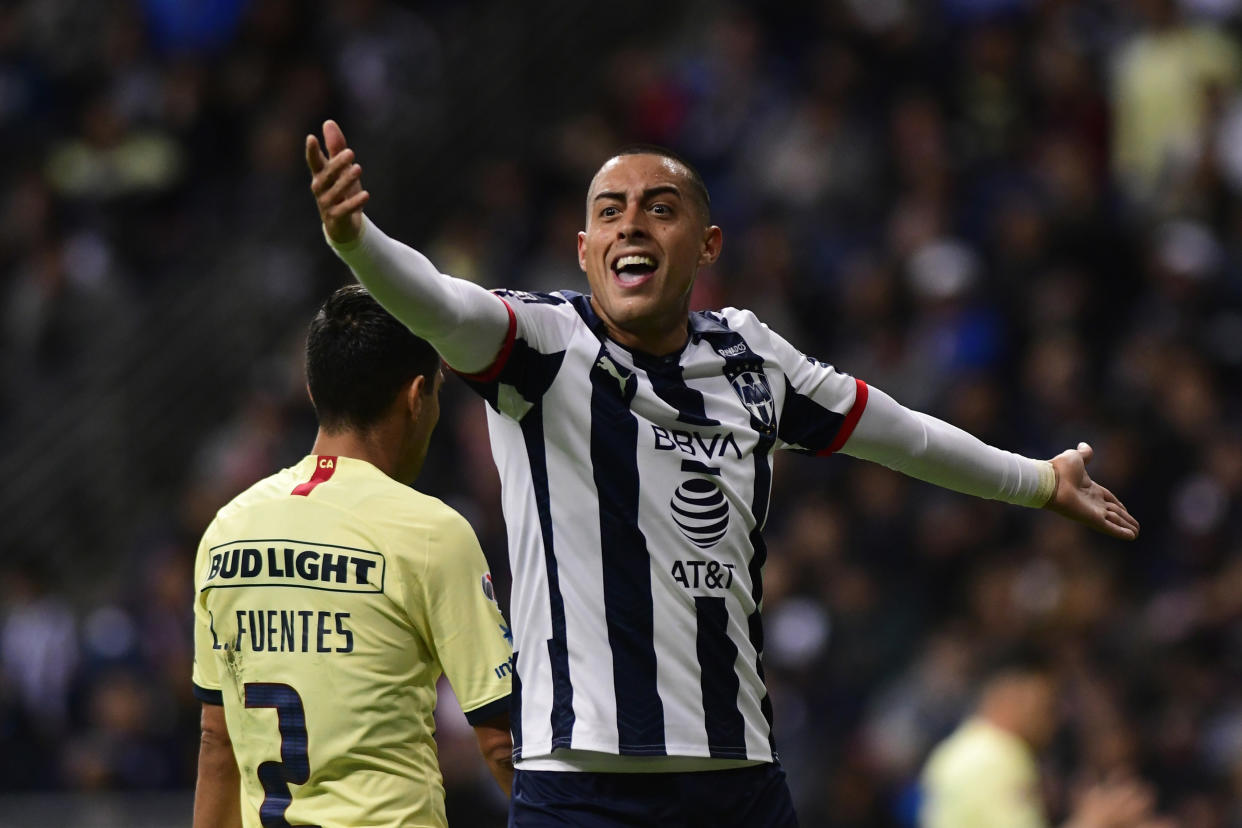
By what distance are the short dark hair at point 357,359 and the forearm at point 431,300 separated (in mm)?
347

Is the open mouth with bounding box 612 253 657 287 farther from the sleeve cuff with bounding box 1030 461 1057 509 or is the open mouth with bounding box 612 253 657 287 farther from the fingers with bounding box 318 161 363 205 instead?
the sleeve cuff with bounding box 1030 461 1057 509

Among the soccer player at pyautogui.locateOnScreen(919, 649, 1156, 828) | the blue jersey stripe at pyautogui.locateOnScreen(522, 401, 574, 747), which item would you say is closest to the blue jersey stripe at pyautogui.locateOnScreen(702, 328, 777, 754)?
the blue jersey stripe at pyautogui.locateOnScreen(522, 401, 574, 747)

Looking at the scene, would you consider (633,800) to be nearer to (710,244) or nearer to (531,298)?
(531,298)

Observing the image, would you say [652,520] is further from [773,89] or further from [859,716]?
[773,89]

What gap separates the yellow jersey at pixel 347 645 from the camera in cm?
379

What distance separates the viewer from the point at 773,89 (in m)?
11.9

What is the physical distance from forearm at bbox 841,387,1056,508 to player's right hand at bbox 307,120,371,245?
1.47m

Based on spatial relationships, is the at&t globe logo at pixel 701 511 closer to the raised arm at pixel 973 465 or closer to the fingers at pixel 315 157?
the raised arm at pixel 973 465

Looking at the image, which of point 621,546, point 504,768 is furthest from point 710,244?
point 504,768

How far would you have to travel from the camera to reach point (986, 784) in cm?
754

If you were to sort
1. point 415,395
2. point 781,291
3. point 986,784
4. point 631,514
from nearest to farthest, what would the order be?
point 631,514 → point 415,395 → point 986,784 → point 781,291

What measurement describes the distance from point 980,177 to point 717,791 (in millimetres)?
7445

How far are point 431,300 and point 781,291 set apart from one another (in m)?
7.01

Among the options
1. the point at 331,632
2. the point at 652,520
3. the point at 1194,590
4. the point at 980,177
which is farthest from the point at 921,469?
the point at 980,177
